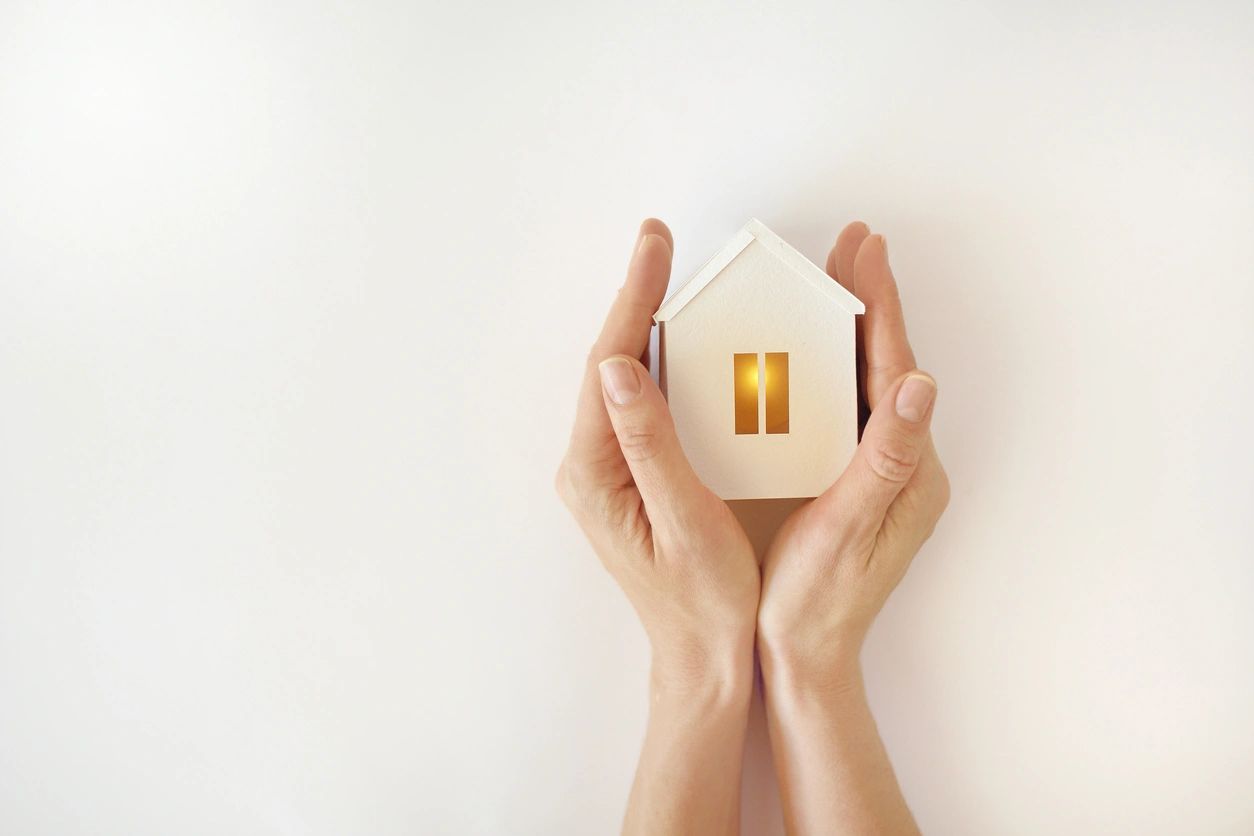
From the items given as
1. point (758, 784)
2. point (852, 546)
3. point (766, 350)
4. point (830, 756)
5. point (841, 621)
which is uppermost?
point (766, 350)

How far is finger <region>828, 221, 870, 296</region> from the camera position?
98 centimetres

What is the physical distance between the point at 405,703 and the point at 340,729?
99 mm

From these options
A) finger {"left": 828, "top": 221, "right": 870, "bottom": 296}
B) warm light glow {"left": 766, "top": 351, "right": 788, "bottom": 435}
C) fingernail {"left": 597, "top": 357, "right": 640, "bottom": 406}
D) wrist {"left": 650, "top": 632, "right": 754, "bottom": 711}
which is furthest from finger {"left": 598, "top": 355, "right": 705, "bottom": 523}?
finger {"left": 828, "top": 221, "right": 870, "bottom": 296}

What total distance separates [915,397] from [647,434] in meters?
0.27

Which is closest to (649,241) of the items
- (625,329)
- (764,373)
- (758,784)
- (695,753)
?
(625,329)

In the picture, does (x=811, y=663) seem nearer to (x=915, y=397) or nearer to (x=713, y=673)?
(x=713, y=673)

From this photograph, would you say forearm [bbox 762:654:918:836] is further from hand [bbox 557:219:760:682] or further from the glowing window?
the glowing window

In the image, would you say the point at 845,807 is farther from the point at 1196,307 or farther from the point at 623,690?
the point at 1196,307

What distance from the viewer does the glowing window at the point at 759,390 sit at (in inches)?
32.8

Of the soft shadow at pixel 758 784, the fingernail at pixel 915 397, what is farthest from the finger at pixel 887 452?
the soft shadow at pixel 758 784

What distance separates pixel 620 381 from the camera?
783 millimetres

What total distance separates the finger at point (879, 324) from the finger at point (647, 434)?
0.87 feet

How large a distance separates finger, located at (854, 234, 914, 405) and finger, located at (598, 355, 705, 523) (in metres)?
0.27

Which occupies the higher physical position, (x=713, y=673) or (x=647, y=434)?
(x=647, y=434)
